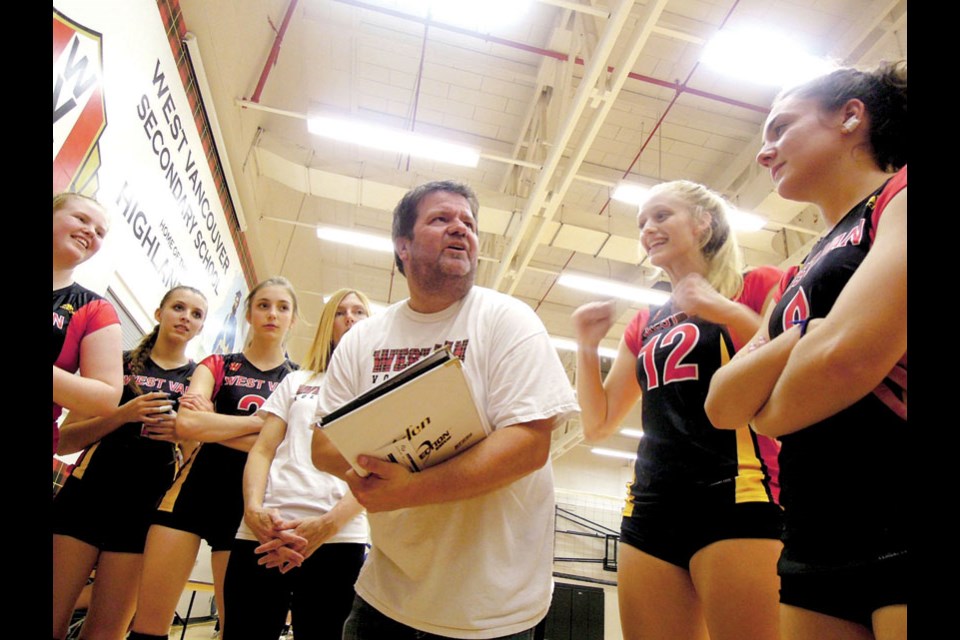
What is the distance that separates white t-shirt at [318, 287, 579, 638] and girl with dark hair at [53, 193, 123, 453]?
3.31 feet

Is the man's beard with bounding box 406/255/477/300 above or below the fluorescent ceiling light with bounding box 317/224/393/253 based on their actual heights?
below

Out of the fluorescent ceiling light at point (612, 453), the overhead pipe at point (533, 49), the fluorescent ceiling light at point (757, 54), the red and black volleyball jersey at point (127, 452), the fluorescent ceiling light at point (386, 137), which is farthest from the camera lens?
the fluorescent ceiling light at point (612, 453)

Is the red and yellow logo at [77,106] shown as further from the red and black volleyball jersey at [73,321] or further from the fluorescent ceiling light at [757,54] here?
the fluorescent ceiling light at [757,54]

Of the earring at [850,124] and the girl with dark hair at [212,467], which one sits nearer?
the earring at [850,124]

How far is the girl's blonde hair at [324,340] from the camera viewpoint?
2.20 metres

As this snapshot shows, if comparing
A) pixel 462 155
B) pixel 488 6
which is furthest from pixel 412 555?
pixel 488 6

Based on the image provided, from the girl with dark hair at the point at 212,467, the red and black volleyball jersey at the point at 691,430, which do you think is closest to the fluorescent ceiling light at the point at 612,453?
the girl with dark hair at the point at 212,467

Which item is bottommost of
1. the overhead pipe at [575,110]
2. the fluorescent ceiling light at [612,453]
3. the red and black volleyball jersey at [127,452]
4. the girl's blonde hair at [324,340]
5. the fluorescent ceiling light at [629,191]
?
the red and black volleyball jersey at [127,452]

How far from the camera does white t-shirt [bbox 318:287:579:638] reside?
1.07 metres

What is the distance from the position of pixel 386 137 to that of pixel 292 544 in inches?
176

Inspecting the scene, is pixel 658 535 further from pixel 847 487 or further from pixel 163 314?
pixel 163 314

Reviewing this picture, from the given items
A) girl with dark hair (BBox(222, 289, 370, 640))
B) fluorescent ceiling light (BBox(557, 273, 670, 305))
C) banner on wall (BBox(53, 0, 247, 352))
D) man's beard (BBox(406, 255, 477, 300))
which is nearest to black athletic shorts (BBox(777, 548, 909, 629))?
man's beard (BBox(406, 255, 477, 300))

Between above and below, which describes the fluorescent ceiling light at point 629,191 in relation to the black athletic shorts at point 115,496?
above

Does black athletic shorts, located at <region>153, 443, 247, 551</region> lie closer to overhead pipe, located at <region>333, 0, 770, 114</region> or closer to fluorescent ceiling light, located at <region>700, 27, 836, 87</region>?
fluorescent ceiling light, located at <region>700, 27, 836, 87</region>
